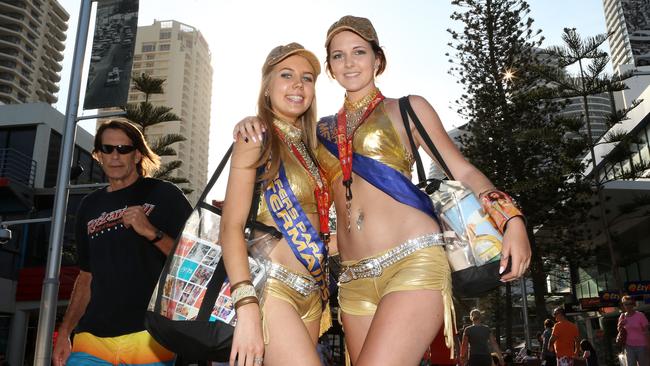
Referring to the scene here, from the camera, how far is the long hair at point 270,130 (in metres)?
2.57

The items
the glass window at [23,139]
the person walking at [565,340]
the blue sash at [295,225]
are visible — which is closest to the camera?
the blue sash at [295,225]

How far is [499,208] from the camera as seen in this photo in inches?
95.2

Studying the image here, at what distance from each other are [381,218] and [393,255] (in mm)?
207

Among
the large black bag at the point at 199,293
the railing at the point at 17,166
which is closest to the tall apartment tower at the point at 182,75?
the railing at the point at 17,166

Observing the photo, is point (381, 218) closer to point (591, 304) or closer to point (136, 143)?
point (136, 143)

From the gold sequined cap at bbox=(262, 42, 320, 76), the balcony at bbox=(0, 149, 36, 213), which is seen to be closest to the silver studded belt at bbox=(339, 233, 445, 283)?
the gold sequined cap at bbox=(262, 42, 320, 76)

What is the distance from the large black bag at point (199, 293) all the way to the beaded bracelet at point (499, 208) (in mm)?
938

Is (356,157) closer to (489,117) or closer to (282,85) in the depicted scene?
(282,85)

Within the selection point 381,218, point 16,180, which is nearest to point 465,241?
point 381,218

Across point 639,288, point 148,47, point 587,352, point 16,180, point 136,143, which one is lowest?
point 587,352

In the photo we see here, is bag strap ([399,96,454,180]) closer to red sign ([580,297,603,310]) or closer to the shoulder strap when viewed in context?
the shoulder strap

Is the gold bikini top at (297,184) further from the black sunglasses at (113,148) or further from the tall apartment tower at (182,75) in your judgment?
the tall apartment tower at (182,75)

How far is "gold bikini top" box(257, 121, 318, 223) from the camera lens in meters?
2.63

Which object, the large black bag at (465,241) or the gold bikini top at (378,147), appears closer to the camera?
the large black bag at (465,241)
